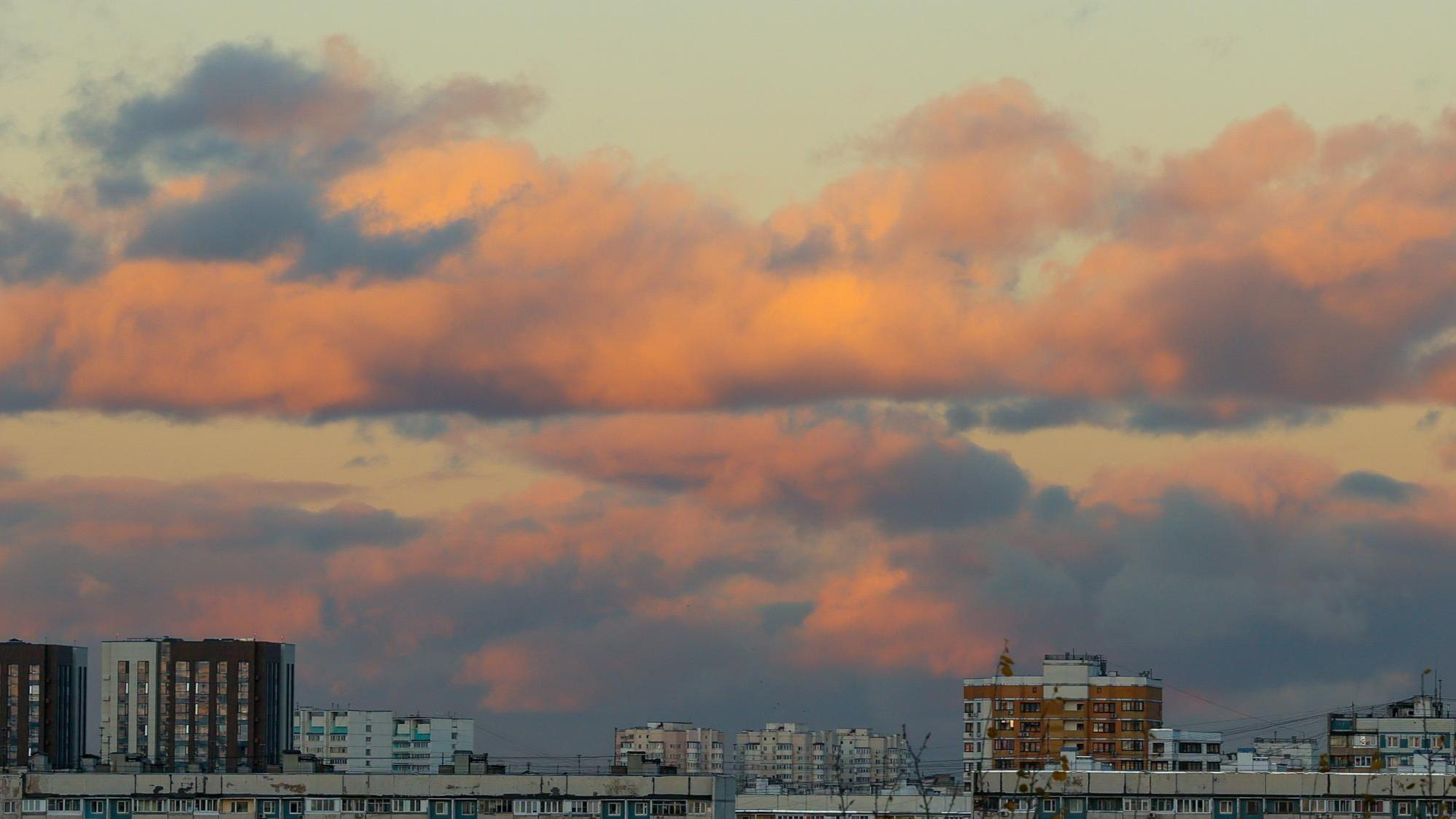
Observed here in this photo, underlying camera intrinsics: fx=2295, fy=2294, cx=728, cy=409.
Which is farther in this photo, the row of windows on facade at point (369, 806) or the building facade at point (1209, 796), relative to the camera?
the row of windows on facade at point (369, 806)

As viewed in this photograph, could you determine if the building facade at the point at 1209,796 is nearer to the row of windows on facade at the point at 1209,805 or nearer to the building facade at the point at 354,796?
the row of windows on facade at the point at 1209,805

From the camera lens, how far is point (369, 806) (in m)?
128

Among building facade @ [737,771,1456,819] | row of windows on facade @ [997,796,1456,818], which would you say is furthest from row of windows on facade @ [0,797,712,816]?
row of windows on facade @ [997,796,1456,818]

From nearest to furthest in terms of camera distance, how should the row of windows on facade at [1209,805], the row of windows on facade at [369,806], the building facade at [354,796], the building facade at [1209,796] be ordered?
the building facade at [1209,796]
the row of windows on facade at [1209,805]
the row of windows on facade at [369,806]
the building facade at [354,796]

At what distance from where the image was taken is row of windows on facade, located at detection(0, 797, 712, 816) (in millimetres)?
Result: 125062

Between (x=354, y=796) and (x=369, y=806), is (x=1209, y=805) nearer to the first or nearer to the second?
(x=369, y=806)

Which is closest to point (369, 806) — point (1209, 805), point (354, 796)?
point (354, 796)

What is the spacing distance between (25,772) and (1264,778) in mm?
69524

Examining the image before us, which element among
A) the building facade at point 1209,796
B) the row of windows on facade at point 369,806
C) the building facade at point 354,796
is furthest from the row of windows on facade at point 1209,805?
the row of windows on facade at point 369,806

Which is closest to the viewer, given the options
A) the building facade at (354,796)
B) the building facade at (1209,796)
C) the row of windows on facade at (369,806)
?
the building facade at (1209,796)

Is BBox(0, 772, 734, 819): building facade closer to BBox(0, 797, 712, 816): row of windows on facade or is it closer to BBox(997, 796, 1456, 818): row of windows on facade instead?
BBox(0, 797, 712, 816): row of windows on facade

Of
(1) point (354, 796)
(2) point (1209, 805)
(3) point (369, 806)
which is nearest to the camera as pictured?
(2) point (1209, 805)

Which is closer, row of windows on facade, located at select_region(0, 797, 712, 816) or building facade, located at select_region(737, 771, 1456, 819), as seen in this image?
building facade, located at select_region(737, 771, 1456, 819)

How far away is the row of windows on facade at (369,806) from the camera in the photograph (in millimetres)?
125062
